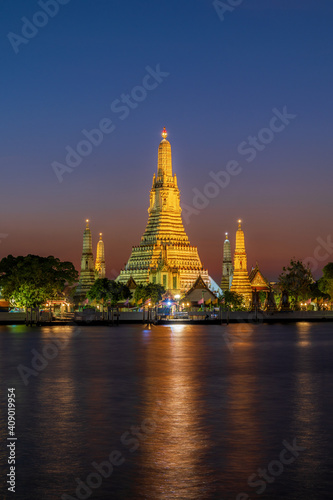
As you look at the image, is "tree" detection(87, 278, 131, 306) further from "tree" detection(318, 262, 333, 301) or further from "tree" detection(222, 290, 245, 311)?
"tree" detection(318, 262, 333, 301)

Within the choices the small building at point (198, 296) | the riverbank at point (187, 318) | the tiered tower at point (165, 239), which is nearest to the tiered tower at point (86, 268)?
the tiered tower at point (165, 239)

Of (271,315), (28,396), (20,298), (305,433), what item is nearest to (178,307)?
(271,315)

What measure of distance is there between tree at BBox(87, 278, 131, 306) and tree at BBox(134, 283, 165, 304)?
226 centimetres

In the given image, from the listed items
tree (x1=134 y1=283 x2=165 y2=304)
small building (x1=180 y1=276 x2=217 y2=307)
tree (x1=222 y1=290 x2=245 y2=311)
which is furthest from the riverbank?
tree (x1=222 y1=290 x2=245 y2=311)

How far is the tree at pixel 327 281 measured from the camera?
111 m

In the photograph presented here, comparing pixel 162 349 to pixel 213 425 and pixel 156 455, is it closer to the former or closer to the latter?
pixel 213 425

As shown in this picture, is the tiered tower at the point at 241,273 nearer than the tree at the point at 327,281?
No

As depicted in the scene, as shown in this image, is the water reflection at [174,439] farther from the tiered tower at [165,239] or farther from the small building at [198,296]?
the tiered tower at [165,239]

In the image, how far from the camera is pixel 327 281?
112500 mm

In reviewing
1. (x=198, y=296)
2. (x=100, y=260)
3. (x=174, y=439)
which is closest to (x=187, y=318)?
(x=198, y=296)

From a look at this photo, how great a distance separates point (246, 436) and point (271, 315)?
9147 centimetres

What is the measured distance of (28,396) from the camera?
29.7 meters

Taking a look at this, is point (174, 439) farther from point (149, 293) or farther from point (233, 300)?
point (233, 300)

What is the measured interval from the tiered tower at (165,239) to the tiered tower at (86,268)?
759cm
